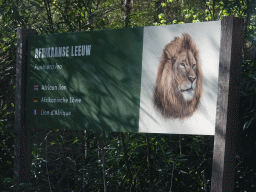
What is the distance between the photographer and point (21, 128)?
367cm

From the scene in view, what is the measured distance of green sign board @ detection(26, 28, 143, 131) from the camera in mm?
3068

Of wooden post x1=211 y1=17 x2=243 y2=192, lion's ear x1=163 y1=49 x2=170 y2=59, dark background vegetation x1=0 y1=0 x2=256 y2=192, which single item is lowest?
dark background vegetation x1=0 y1=0 x2=256 y2=192

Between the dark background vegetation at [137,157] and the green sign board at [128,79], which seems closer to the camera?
the green sign board at [128,79]

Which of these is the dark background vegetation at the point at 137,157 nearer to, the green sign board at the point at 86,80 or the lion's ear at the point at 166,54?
the green sign board at the point at 86,80

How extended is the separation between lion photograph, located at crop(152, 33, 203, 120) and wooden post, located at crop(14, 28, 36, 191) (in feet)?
5.13

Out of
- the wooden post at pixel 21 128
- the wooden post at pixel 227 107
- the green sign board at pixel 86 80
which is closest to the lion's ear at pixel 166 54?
the green sign board at pixel 86 80

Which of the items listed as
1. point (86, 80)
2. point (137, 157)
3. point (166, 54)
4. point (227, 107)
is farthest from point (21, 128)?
point (227, 107)

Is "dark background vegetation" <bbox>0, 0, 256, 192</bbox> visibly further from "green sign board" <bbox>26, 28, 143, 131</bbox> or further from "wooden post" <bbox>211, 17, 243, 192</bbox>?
"wooden post" <bbox>211, 17, 243, 192</bbox>

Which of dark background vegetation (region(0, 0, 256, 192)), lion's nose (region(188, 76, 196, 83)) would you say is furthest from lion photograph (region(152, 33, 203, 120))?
dark background vegetation (region(0, 0, 256, 192))

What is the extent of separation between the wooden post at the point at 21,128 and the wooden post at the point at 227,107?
207 cm

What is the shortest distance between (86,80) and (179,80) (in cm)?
96

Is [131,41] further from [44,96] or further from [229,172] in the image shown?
[229,172]

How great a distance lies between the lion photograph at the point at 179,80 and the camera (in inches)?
106

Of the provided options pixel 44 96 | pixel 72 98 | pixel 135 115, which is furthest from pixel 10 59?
pixel 135 115
